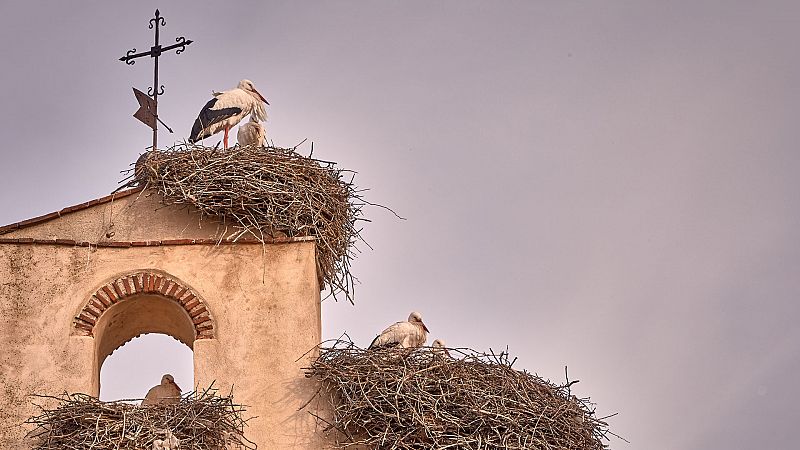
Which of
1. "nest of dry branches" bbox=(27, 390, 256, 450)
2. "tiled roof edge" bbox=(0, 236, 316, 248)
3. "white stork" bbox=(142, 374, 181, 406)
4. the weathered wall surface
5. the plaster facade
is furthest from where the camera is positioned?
"white stork" bbox=(142, 374, 181, 406)

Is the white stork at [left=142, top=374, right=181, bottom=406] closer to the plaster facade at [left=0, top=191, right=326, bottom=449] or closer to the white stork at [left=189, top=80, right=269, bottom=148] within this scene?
the plaster facade at [left=0, top=191, right=326, bottom=449]

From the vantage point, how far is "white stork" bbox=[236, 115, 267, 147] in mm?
17078

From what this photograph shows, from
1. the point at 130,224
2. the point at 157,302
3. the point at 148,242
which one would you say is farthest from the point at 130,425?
the point at 130,224

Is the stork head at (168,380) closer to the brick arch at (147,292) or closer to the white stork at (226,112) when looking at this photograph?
the brick arch at (147,292)

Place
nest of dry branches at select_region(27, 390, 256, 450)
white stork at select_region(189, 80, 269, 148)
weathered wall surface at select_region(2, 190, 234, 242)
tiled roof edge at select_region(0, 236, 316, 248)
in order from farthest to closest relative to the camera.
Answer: white stork at select_region(189, 80, 269, 148) < weathered wall surface at select_region(2, 190, 234, 242) < tiled roof edge at select_region(0, 236, 316, 248) < nest of dry branches at select_region(27, 390, 256, 450)

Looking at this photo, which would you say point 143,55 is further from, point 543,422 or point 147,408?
point 543,422

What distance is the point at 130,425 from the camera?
13852 mm

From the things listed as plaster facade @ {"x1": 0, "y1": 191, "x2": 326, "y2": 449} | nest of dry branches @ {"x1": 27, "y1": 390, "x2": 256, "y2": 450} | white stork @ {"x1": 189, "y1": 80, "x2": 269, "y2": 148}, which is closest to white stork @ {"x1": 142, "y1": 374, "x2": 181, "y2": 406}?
plaster facade @ {"x1": 0, "y1": 191, "x2": 326, "y2": 449}

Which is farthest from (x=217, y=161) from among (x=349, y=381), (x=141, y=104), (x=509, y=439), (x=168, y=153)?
(x=509, y=439)

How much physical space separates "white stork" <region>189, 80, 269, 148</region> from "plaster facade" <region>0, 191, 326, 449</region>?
154cm

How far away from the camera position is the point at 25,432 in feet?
46.8

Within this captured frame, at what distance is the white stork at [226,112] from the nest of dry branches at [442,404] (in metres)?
3.17

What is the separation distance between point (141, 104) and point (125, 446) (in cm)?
423

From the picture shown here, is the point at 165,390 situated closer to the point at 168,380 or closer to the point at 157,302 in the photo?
the point at 168,380
